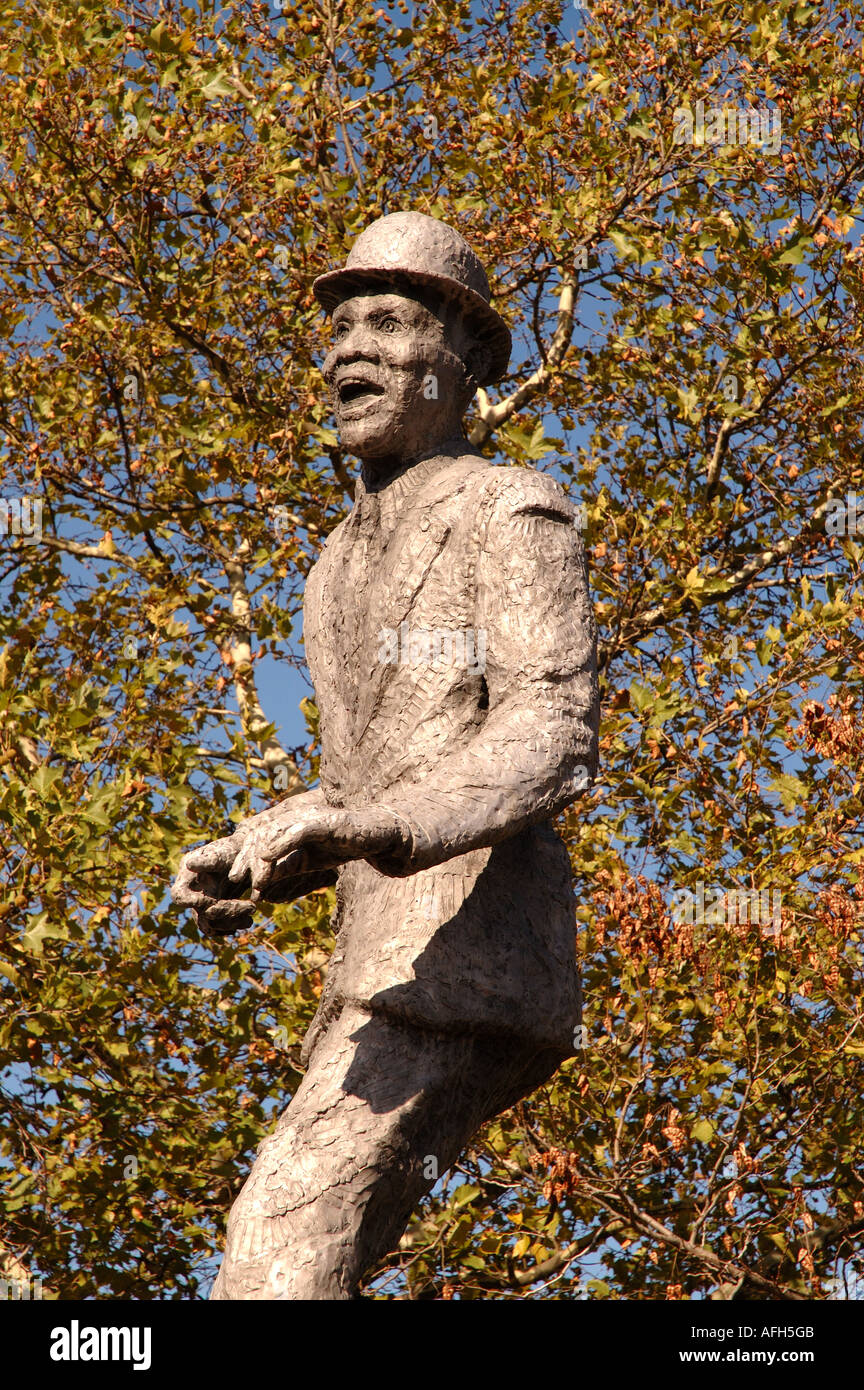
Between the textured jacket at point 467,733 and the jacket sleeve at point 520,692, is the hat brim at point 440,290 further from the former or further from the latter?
the jacket sleeve at point 520,692

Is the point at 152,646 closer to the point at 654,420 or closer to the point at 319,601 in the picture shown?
the point at 654,420

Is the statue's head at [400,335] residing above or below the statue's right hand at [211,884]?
above

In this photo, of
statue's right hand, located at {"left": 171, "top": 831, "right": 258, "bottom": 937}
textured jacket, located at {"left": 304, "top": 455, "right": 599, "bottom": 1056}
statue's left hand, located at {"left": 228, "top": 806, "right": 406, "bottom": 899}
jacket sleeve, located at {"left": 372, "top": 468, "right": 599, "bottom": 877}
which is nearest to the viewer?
statue's left hand, located at {"left": 228, "top": 806, "right": 406, "bottom": 899}

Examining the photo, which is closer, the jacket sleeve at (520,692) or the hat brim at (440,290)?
the jacket sleeve at (520,692)

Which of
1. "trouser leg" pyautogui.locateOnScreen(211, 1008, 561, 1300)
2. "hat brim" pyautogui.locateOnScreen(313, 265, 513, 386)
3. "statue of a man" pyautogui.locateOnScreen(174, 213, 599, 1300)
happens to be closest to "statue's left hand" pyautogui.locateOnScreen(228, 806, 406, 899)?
"statue of a man" pyautogui.locateOnScreen(174, 213, 599, 1300)

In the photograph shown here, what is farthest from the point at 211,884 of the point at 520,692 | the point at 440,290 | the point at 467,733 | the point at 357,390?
the point at 440,290

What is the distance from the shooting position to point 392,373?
4074 millimetres

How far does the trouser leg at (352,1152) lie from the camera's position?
337 cm

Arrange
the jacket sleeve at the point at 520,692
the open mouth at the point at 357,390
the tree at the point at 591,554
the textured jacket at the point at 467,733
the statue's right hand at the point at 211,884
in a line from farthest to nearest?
the tree at the point at 591,554
the open mouth at the point at 357,390
the statue's right hand at the point at 211,884
the textured jacket at the point at 467,733
the jacket sleeve at the point at 520,692

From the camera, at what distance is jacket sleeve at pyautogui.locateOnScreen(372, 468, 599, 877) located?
3338mm

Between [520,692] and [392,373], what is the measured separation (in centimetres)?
86

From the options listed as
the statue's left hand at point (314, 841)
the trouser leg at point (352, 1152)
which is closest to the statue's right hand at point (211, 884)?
the trouser leg at point (352, 1152)

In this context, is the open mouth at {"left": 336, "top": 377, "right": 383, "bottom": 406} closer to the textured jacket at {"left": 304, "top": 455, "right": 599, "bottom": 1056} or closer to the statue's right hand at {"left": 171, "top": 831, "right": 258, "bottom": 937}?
the textured jacket at {"left": 304, "top": 455, "right": 599, "bottom": 1056}

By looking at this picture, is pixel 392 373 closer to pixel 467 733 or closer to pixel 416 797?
pixel 467 733
